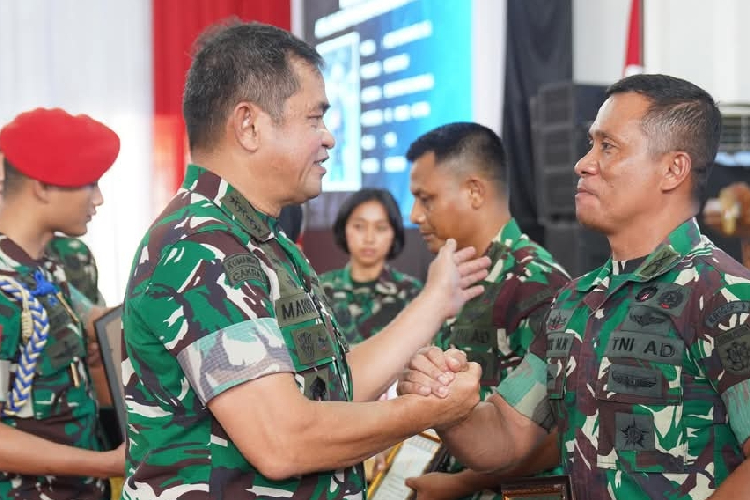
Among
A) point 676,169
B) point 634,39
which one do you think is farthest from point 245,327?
point 634,39

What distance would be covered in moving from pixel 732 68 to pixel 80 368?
3799 mm

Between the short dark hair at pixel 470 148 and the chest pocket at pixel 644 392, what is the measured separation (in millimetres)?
1093

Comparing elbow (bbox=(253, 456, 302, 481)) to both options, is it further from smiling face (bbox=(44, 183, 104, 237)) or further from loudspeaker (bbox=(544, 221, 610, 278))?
loudspeaker (bbox=(544, 221, 610, 278))

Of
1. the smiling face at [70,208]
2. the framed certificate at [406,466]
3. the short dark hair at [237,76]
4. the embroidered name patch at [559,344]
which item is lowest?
A: the framed certificate at [406,466]

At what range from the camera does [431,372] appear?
63.7 inches

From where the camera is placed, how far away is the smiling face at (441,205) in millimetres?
2695

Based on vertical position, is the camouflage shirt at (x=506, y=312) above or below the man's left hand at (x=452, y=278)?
below

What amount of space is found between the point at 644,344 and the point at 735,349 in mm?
178

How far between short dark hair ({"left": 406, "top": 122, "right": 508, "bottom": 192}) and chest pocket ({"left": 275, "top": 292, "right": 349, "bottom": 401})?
4.34ft

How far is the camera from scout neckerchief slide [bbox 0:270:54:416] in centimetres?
215

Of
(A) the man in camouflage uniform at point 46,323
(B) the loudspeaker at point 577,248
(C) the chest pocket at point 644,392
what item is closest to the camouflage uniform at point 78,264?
(A) the man in camouflage uniform at point 46,323

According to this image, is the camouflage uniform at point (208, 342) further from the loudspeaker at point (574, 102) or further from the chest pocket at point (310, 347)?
the loudspeaker at point (574, 102)

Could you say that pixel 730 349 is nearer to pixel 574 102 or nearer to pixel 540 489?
pixel 540 489

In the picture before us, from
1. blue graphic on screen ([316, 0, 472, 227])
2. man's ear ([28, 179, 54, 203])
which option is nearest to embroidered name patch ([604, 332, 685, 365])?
man's ear ([28, 179, 54, 203])
